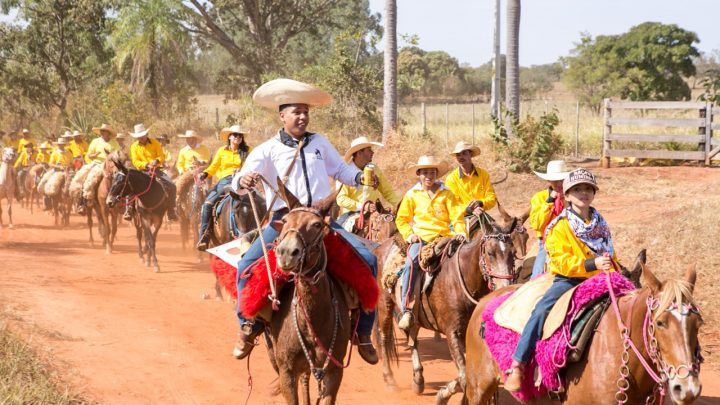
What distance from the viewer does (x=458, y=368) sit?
9.01 m

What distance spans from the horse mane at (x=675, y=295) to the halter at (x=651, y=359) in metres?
0.03

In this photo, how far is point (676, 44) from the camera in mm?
50250

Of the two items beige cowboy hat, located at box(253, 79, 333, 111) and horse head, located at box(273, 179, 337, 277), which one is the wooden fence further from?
horse head, located at box(273, 179, 337, 277)

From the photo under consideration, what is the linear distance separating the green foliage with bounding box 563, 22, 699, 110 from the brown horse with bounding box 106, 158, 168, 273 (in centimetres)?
3472

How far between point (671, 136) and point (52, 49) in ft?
105

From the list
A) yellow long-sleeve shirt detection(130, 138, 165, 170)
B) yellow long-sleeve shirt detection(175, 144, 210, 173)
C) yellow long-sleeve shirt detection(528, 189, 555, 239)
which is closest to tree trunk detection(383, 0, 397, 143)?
yellow long-sleeve shirt detection(175, 144, 210, 173)

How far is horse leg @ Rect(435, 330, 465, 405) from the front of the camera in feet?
29.1

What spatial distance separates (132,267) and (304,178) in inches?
451

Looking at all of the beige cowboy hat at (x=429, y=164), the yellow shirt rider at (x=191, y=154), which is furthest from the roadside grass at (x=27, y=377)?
the yellow shirt rider at (x=191, y=154)

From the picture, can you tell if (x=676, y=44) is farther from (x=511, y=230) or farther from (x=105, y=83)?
(x=511, y=230)

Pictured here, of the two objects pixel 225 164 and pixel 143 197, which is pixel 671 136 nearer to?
pixel 225 164

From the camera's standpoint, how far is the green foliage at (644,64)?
160ft

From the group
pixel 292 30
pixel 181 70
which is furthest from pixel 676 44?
pixel 181 70

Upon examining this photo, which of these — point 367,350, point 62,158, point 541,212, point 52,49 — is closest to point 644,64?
point 52,49
